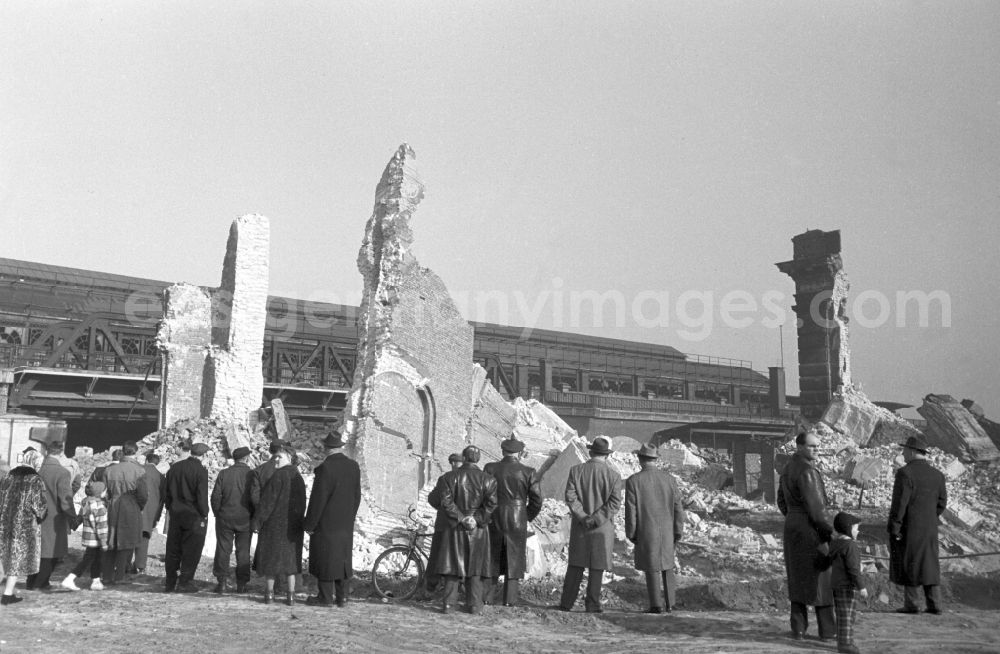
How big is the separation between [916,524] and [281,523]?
482cm

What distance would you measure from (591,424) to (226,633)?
25644mm

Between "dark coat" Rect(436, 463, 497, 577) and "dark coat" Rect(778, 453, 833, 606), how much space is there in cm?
211

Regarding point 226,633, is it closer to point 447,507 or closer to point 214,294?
point 447,507

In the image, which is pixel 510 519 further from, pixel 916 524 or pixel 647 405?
pixel 647 405

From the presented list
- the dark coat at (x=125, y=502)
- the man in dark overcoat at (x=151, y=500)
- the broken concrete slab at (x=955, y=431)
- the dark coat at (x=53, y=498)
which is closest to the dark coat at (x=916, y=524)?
the dark coat at (x=125, y=502)

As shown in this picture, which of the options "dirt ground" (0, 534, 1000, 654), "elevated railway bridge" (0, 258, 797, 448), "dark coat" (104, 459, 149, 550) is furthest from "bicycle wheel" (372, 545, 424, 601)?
"elevated railway bridge" (0, 258, 797, 448)

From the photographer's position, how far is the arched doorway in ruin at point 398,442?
41.2 feet

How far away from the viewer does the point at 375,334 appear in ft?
42.8

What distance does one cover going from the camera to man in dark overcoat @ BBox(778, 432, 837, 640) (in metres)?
4.93

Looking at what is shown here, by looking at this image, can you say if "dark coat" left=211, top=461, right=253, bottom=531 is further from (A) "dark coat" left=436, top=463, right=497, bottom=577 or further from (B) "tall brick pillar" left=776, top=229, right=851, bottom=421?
(B) "tall brick pillar" left=776, top=229, right=851, bottom=421

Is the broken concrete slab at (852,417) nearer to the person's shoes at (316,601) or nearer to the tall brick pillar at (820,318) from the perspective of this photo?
the tall brick pillar at (820,318)

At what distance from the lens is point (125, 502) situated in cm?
683

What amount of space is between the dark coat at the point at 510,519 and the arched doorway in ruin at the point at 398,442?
6.60m

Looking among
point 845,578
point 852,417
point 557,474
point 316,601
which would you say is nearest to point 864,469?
point 852,417
